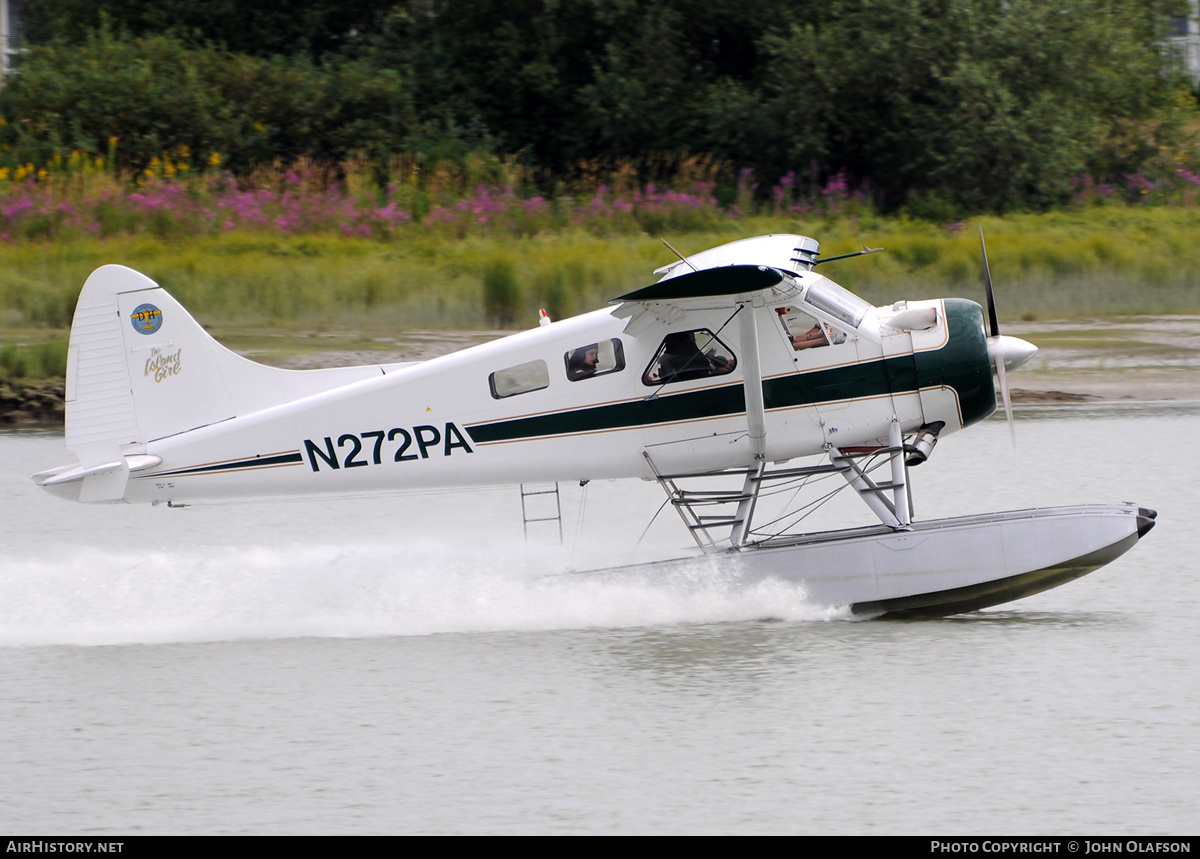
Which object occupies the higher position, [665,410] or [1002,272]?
[665,410]

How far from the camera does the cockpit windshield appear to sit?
31.1ft

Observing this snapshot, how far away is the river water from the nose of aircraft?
175 cm

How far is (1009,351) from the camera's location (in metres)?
9.52

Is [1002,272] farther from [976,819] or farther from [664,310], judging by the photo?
[976,819]

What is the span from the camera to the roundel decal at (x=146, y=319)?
982 centimetres

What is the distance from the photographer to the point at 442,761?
310 inches

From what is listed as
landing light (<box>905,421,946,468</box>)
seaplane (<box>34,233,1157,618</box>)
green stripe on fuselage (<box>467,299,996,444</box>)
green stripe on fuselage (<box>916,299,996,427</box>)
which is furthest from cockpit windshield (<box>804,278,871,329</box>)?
landing light (<box>905,421,946,468</box>)

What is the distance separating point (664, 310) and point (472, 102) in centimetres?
→ 2088

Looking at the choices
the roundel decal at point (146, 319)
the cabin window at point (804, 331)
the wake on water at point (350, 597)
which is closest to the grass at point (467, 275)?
the wake on water at point (350, 597)

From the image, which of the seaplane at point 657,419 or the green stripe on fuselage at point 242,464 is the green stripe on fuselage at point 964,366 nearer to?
the seaplane at point 657,419

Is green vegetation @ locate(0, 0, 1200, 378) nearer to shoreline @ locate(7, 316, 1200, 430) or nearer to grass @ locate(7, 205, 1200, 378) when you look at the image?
grass @ locate(7, 205, 1200, 378)

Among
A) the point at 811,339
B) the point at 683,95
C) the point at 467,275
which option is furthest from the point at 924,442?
the point at 683,95

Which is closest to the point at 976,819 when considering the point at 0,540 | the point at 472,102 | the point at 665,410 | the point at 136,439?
the point at 665,410

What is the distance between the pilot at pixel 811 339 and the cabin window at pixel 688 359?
42cm
